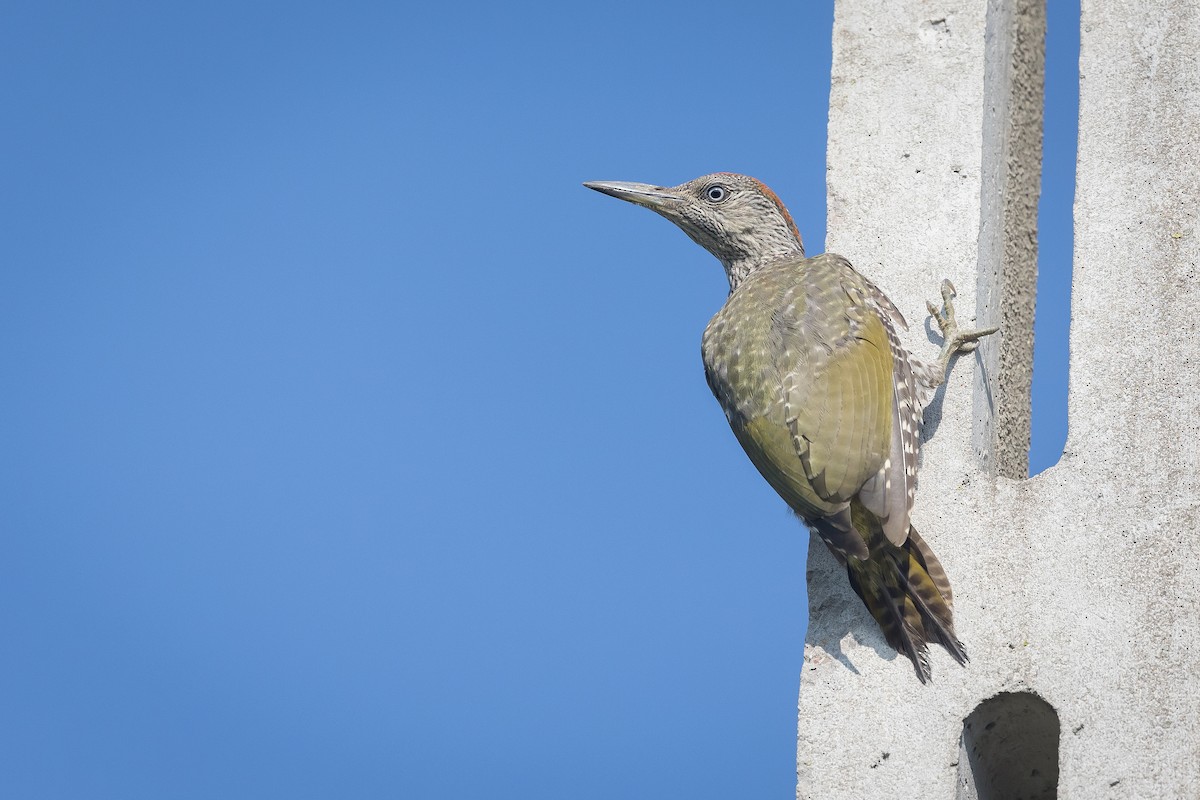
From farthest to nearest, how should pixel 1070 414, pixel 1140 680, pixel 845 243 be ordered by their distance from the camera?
1. pixel 845 243
2. pixel 1070 414
3. pixel 1140 680

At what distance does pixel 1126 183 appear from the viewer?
18.7ft

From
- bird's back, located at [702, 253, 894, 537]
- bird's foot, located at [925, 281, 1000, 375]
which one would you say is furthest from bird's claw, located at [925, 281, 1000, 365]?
bird's back, located at [702, 253, 894, 537]

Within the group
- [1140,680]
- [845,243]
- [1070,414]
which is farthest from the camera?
[845,243]

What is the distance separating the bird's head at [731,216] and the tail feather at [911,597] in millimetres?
1342

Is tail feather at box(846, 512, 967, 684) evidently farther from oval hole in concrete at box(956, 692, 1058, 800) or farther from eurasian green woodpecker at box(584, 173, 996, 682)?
oval hole in concrete at box(956, 692, 1058, 800)

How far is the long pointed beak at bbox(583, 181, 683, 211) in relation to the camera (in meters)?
6.34

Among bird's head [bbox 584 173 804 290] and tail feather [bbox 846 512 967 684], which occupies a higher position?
bird's head [bbox 584 173 804 290]

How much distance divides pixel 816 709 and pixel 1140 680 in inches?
41.1

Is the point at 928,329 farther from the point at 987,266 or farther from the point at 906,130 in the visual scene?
the point at 906,130

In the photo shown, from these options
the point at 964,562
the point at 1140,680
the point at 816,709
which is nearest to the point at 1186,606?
the point at 1140,680

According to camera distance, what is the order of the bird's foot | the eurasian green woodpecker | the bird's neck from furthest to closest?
1. the bird's neck
2. the bird's foot
3. the eurasian green woodpecker

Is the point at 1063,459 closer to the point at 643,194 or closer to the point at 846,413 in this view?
the point at 846,413

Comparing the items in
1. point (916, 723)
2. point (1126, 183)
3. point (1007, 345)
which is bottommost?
point (916, 723)

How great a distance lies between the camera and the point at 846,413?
5297 mm
